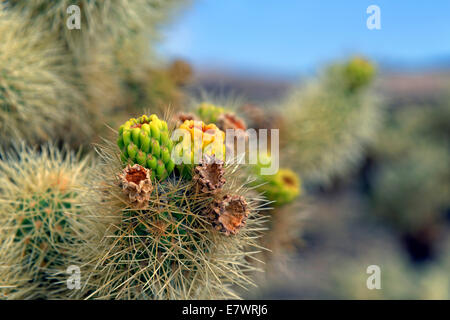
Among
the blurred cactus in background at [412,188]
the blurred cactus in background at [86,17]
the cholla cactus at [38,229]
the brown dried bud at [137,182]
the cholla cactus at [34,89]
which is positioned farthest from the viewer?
the blurred cactus in background at [412,188]

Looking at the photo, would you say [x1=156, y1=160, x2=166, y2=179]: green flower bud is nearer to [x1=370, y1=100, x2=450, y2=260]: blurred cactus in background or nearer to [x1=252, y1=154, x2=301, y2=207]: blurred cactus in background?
[x1=252, y1=154, x2=301, y2=207]: blurred cactus in background

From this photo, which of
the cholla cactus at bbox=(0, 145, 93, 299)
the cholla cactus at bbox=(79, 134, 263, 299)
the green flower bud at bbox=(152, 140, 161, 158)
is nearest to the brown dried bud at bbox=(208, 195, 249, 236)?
the cholla cactus at bbox=(79, 134, 263, 299)

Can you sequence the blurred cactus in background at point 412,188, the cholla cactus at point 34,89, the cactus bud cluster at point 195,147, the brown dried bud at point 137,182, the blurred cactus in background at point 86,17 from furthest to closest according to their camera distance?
the blurred cactus in background at point 412,188 < the blurred cactus in background at point 86,17 < the cholla cactus at point 34,89 < the cactus bud cluster at point 195,147 < the brown dried bud at point 137,182

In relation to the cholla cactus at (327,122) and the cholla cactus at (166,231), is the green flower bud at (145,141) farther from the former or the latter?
the cholla cactus at (327,122)

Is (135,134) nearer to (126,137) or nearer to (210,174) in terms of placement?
(126,137)

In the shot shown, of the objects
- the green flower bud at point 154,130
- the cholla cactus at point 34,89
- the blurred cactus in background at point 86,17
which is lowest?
the green flower bud at point 154,130

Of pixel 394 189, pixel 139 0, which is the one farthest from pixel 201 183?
pixel 394 189

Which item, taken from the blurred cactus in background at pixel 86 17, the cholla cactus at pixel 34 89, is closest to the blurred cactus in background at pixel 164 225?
the cholla cactus at pixel 34 89
